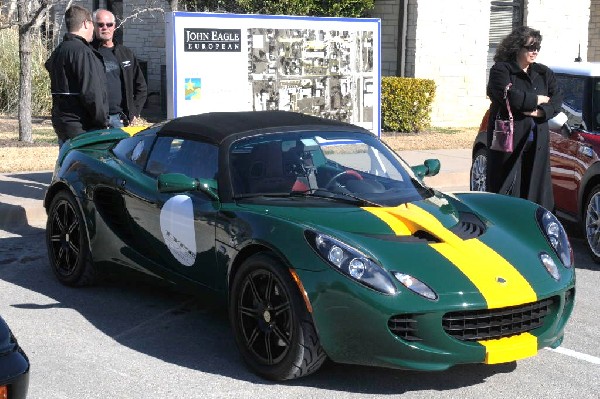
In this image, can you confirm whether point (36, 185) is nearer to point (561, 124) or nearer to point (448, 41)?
point (561, 124)

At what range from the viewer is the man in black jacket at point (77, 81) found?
952 cm

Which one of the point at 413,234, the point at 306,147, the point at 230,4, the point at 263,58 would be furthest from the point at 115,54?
the point at 230,4

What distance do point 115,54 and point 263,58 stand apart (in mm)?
2114

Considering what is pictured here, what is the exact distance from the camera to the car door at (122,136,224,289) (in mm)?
6102

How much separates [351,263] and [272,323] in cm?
57

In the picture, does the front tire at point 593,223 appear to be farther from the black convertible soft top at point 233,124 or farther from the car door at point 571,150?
the black convertible soft top at point 233,124

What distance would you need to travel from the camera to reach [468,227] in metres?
5.96

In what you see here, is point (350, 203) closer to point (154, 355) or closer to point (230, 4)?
point (154, 355)

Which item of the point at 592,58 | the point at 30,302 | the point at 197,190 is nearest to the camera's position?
the point at 197,190

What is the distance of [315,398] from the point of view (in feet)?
17.5

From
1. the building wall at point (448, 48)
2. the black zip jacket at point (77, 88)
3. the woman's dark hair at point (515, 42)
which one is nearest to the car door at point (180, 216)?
the black zip jacket at point (77, 88)

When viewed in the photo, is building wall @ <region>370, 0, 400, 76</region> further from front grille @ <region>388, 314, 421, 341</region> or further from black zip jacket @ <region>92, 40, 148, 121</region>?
front grille @ <region>388, 314, 421, 341</region>

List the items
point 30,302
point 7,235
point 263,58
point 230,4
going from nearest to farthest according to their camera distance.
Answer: point 30,302 → point 7,235 → point 263,58 → point 230,4

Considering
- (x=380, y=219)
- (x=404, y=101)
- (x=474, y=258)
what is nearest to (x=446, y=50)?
(x=404, y=101)
